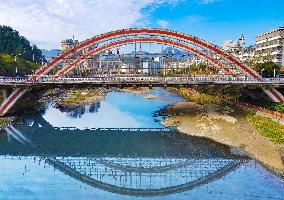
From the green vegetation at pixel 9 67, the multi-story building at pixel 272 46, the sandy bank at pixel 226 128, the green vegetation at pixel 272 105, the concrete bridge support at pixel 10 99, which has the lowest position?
the sandy bank at pixel 226 128

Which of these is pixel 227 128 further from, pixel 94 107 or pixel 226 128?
pixel 94 107

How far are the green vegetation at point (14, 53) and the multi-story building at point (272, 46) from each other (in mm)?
51192

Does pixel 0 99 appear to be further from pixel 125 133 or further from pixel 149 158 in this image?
pixel 149 158

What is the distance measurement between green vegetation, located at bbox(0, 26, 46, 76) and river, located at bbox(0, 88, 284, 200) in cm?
3710

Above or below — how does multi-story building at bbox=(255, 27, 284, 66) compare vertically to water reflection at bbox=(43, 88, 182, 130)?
above

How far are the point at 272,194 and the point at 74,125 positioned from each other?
104ft

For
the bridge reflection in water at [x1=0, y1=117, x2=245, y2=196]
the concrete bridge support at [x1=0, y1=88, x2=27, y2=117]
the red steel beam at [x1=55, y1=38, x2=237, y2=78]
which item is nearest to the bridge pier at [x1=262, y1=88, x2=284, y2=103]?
the red steel beam at [x1=55, y1=38, x2=237, y2=78]

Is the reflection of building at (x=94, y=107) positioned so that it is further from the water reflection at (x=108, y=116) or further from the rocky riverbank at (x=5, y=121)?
the rocky riverbank at (x=5, y=121)

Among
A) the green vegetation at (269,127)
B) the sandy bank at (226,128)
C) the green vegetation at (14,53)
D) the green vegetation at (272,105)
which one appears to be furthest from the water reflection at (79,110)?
the green vegetation at (269,127)

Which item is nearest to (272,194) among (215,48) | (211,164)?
(211,164)

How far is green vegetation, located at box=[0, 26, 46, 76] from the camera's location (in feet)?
290

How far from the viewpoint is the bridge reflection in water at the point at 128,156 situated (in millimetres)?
30578

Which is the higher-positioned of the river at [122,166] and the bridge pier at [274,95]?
the bridge pier at [274,95]

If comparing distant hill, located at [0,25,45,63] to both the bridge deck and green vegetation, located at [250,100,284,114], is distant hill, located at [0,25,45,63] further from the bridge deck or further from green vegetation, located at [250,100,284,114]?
green vegetation, located at [250,100,284,114]
